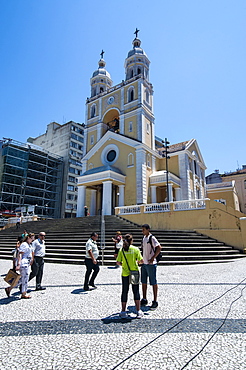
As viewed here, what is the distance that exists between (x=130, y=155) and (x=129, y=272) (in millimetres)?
21809

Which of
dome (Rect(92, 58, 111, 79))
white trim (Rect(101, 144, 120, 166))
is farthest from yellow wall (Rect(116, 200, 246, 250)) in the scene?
dome (Rect(92, 58, 111, 79))

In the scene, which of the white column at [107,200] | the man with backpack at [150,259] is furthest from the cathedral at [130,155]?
the man with backpack at [150,259]

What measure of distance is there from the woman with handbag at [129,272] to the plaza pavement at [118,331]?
26 cm

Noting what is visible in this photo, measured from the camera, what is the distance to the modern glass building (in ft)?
124

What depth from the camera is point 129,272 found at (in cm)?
400

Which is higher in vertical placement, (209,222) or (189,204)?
(189,204)

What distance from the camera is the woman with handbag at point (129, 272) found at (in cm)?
384

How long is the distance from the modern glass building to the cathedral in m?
15.0

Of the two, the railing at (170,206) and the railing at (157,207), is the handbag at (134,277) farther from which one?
the railing at (157,207)

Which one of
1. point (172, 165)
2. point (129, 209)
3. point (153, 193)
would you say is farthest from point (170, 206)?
point (172, 165)

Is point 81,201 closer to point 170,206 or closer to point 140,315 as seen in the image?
point 170,206

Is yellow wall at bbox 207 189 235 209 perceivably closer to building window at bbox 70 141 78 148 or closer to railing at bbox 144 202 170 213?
railing at bbox 144 202 170 213

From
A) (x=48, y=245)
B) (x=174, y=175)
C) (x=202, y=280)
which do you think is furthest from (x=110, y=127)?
(x=202, y=280)

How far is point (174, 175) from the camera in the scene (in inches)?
992
